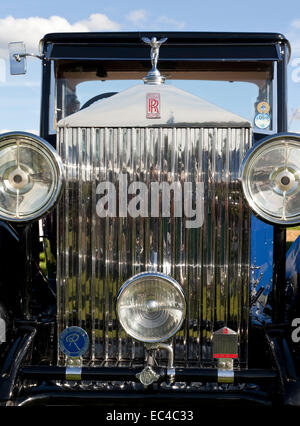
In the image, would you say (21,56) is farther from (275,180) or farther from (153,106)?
(275,180)

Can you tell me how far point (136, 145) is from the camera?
7.85 feet

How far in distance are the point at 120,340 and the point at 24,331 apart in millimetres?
445

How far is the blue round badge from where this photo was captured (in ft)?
7.95

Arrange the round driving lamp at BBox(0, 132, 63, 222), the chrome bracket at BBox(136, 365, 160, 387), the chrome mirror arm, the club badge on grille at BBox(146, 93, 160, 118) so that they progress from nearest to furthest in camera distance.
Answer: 1. the chrome bracket at BBox(136, 365, 160, 387)
2. the round driving lamp at BBox(0, 132, 63, 222)
3. the club badge on grille at BBox(146, 93, 160, 118)
4. the chrome mirror arm

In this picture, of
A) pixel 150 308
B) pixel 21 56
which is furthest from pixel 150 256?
pixel 21 56

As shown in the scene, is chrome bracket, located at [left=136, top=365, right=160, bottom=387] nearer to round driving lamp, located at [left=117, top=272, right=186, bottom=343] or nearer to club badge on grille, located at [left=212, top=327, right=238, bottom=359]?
round driving lamp, located at [left=117, top=272, right=186, bottom=343]

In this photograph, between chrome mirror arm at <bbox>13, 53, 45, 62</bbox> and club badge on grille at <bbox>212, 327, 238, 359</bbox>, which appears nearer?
club badge on grille at <bbox>212, 327, 238, 359</bbox>

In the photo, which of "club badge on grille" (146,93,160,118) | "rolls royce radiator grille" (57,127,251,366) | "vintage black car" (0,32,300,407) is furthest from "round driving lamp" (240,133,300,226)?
"club badge on grille" (146,93,160,118)

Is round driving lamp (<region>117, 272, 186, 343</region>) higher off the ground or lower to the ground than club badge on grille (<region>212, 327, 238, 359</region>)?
higher

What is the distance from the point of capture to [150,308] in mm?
2207

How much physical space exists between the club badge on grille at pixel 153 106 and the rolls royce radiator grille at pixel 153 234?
7 centimetres

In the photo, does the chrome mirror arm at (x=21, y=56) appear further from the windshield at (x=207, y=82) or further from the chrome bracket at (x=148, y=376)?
the chrome bracket at (x=148, y=376)

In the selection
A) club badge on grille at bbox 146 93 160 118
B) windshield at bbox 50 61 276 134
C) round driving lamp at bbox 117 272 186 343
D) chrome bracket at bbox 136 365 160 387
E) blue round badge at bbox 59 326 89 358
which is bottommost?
chrome bracket at bbox 136 365 160 387

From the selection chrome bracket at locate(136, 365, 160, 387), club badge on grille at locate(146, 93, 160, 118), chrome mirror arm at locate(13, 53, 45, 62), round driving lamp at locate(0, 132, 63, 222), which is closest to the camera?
chrome bracket at locate(136, 365, 160, 387)
